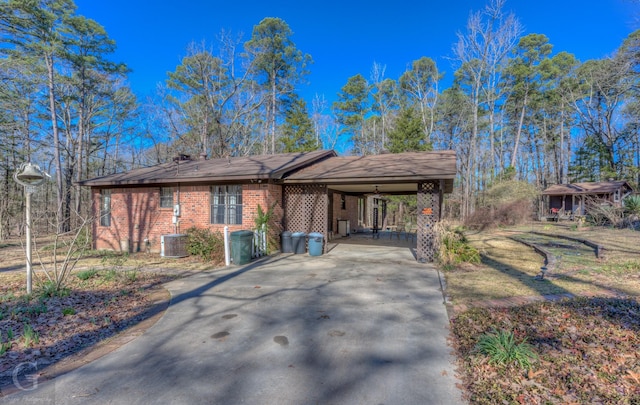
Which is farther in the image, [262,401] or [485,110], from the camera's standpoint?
[485,110]

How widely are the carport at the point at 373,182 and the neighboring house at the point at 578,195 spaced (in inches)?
815

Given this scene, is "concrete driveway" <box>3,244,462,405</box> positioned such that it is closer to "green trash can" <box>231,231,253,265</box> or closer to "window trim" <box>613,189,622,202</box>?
"green trash can" <box>231,231,253,265</box>

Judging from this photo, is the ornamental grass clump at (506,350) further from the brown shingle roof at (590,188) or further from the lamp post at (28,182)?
the brown shingle roof at (590,188)

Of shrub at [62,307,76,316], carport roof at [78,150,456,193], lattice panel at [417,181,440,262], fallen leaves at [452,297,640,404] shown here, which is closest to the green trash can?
carport roof at [78,150,456,193]

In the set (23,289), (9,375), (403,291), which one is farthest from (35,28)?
(403,291)

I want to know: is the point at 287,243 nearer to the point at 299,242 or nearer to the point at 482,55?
the point at 299,242

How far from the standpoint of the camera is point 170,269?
317 inches

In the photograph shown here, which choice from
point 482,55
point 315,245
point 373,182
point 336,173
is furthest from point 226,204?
point 482,55

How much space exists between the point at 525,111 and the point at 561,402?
34.5 metres

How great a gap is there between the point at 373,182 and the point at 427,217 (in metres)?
2.00

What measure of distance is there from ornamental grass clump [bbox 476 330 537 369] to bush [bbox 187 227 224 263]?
736 cm

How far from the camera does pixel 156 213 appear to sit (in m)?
11.4

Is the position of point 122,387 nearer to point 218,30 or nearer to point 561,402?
point 561,402

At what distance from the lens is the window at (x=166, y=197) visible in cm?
1135
